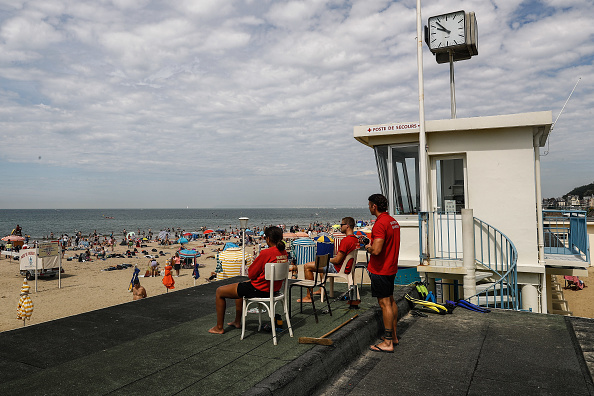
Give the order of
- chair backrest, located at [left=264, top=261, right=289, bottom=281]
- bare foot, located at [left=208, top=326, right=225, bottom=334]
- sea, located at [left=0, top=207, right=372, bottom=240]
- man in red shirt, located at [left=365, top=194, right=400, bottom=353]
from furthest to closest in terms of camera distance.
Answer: sea, located at [left=0, top=207, right=372, bottom=240], bare foot, located at [left=208, top=326, right=225, bottom=334], man in red shirt, located at [left=365, top=194, right=400, bottom=353], chair backrest, located at [left=264, top=261, right=289, bottom=281]

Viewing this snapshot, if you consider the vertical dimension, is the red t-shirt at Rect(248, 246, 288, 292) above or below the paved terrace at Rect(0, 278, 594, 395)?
above

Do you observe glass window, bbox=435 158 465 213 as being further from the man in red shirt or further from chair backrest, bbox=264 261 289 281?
chair backrest, bbox=264 261 289 281

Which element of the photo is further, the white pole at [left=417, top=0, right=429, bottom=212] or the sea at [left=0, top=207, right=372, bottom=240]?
the sea at [left=0, top=207, right=372, bottom=240]

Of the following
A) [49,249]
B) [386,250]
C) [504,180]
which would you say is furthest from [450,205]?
[49,249]

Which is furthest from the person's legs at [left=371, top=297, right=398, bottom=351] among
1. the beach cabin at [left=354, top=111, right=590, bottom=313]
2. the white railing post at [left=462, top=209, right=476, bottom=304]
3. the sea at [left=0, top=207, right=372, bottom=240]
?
the sea at [left=0, top=207, right=372, bottom=240]

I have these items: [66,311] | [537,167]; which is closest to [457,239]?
[537,167]

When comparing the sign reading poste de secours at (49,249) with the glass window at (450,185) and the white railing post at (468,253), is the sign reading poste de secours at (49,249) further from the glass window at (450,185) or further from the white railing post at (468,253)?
the white railing post at (468,253)

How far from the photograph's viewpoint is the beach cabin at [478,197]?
317 inches

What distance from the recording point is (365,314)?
5.15 m

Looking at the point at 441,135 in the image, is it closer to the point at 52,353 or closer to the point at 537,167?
the point at 537,167

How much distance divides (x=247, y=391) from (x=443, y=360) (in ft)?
7.22

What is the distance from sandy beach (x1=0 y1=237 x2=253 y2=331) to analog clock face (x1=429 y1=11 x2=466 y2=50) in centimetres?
1036

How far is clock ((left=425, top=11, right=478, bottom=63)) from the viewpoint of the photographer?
9.57 metres

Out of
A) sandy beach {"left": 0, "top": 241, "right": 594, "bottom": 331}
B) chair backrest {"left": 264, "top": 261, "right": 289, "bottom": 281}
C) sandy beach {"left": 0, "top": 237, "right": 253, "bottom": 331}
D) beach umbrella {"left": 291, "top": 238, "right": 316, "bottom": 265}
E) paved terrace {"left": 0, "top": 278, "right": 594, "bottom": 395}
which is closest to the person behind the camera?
paved terrace {"left": 0, "top": 278, "right": 594, "bottom": 395}
